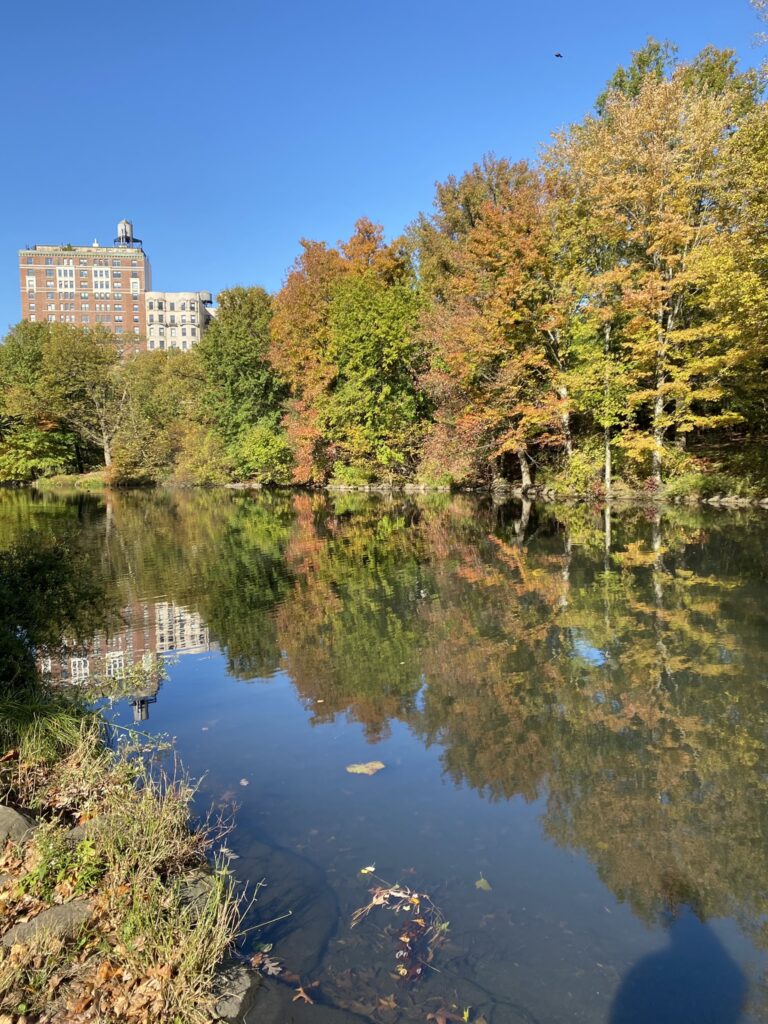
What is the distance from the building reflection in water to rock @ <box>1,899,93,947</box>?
4564 millimetres

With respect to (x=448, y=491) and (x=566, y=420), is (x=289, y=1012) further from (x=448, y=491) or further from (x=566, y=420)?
(x=448, y=491)

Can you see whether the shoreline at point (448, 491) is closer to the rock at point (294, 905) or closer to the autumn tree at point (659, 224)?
the autumn tree at point (659, 224)

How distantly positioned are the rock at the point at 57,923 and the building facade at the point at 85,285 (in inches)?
5719

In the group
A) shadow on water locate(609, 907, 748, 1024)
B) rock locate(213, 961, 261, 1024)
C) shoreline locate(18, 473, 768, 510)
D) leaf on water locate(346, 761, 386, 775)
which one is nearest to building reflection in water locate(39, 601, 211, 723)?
leaf on water locate(346, 761, 386, 775)

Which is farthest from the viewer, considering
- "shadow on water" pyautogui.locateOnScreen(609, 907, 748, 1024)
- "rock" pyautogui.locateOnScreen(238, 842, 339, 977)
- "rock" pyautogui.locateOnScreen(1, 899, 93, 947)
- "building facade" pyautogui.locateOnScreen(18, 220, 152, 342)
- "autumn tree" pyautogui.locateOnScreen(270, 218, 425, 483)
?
"building facade" pyautogui.locateOnScreen(18, 220, 152, 342)

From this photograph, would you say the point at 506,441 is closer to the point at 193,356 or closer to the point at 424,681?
the point at 424,681

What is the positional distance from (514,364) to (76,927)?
2879 cm

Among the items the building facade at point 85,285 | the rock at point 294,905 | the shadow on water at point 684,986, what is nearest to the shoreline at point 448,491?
the shadow on water at point 684,986

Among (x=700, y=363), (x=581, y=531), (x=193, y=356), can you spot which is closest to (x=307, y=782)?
(x=581, y=531)

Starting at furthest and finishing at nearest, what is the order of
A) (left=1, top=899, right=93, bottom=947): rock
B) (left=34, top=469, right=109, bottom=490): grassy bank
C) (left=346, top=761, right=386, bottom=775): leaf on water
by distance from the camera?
(left=34, top=469, right=109, bottom=490): grassy bank → (left=346, top=761, right=386, bottom=775): leaf on water → (left=1, top=899, right=93, bottom=947): rock

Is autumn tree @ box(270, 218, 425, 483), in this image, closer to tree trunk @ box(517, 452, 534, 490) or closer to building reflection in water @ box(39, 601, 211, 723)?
tree trunk @ box(517, 452, 534, 490)

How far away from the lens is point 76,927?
3561 millimetres

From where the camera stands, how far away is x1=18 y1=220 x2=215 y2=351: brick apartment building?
441 ft

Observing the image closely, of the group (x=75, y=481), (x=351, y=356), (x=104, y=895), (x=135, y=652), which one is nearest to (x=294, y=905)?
(x=104, y=895)
